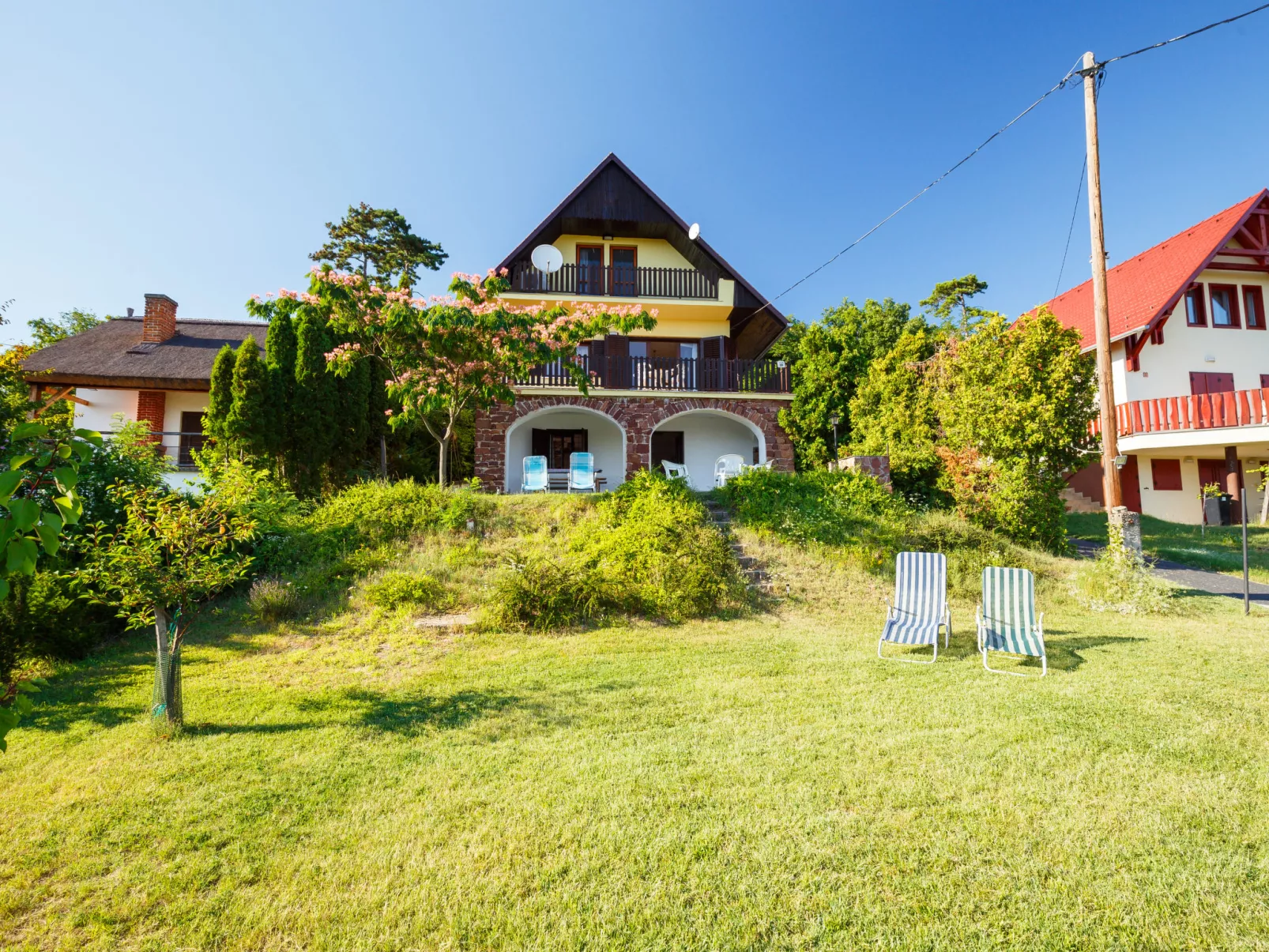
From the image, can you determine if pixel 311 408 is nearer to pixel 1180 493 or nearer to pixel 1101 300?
pixel 1101 300

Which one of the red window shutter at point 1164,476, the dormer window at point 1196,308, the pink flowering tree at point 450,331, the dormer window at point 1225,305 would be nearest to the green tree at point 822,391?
the pink flowering tree at point 450,331

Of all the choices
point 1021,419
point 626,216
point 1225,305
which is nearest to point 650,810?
point 1021,419

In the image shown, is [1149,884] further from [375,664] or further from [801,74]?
[801,74]

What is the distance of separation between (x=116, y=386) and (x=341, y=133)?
463 inches

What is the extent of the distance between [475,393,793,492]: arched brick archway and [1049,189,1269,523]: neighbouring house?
31.6 feet

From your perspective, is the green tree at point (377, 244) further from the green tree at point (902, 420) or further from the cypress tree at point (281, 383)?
the green tree at point (902, 420)

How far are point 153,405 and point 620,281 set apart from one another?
521 inches

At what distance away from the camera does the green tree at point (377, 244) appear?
2247 cm

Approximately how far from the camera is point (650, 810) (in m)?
3.11

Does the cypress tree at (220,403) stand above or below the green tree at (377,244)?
below

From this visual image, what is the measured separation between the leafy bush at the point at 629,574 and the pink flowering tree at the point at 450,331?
3.27 m

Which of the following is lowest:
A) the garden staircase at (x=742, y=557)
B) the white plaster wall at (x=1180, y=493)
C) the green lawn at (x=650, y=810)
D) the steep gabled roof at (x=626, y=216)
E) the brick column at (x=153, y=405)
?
the green lawn at (x=650, y=810)

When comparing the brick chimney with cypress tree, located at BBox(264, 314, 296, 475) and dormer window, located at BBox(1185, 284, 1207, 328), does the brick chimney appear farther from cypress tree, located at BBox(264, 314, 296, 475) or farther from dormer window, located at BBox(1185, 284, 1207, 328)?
dormer window, located at BBox(1185, 284, 1207, 328)

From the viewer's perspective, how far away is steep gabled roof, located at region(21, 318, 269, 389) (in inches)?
599
